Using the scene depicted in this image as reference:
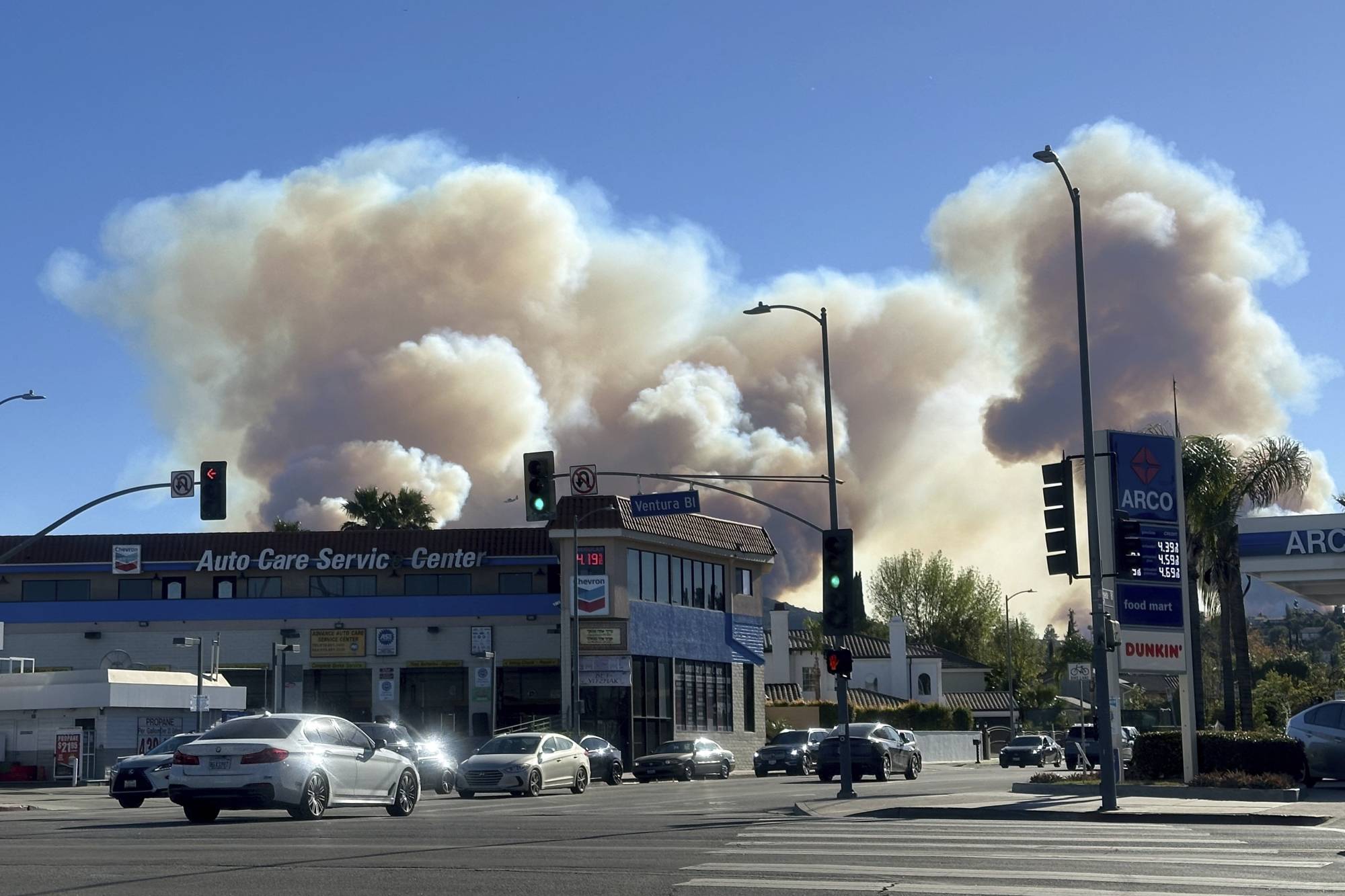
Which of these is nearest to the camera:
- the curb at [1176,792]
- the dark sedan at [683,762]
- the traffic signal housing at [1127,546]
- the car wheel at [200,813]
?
the car wheel at [200,813]

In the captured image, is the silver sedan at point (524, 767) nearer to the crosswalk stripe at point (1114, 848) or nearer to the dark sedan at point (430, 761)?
the dark sedan at point (430, 761)

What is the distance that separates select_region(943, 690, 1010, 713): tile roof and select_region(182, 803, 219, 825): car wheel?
3069 inches

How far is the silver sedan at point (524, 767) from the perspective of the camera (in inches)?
1315

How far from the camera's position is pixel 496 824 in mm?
22031

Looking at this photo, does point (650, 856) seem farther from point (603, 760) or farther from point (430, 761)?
point (603, 760)

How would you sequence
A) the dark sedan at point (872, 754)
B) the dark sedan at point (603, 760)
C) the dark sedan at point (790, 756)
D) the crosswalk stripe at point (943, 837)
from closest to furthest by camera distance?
1. the crosswalk stripe at point (943, 837)
2. the dark sedan at point (872, 754)
3. the dark sedan at point (603, 760)
4. the dark sedan at point (790, 756)

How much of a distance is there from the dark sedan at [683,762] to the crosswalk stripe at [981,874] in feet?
114

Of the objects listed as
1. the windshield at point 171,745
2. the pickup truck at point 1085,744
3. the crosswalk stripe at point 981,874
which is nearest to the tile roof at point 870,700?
the pickup truck at point 1085,744

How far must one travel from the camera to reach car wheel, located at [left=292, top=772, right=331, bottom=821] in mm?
22031

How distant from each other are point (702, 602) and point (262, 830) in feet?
167

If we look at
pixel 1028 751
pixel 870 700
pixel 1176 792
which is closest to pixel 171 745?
pixel 1176 792

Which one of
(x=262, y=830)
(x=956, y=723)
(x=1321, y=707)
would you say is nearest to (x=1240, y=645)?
(x=1321, y=707)

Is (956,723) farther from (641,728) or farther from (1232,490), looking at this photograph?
(1232,490)

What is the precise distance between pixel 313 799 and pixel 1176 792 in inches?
609
